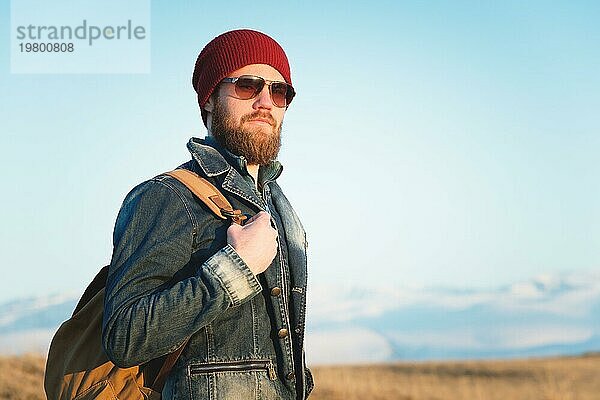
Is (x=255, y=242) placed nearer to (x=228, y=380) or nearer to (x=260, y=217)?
(x=260, y=217)

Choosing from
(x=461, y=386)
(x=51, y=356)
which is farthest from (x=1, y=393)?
(x=51, y=356)

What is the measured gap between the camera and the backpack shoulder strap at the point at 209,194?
319cm

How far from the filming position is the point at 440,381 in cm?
1484

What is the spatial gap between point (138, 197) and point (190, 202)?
182 mm

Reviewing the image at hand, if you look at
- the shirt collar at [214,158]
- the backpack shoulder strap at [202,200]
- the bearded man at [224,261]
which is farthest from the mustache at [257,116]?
the backpack shoulder strap at [202,200]

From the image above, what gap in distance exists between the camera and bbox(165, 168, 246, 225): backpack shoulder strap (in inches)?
126

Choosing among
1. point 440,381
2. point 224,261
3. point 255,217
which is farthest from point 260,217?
point 440,381

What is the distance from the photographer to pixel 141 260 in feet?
9.73

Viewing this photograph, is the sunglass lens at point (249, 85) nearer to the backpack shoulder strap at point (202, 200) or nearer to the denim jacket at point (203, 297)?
the denim jacket at point (203, 297)

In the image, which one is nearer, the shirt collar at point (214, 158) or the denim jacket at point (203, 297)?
the denim jacket at point (203, 297)

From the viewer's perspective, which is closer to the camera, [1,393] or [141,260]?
[141,260]

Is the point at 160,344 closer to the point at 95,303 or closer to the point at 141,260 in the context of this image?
the point at 141,260

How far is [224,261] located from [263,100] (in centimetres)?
80

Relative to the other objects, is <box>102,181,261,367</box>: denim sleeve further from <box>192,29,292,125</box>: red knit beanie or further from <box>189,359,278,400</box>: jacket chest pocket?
<box>192,29,292,125</box>: red knit beanie
